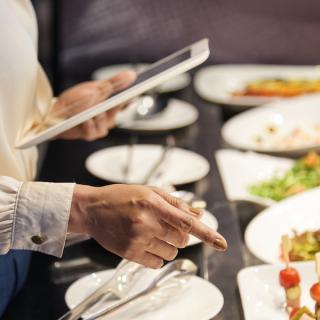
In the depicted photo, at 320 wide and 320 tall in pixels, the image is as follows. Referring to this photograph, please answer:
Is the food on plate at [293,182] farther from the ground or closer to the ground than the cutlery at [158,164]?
closer to the ground

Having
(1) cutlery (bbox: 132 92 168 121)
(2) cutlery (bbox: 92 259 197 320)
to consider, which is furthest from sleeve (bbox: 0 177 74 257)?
(1) cutlery (bbox: 132 92 168 121)

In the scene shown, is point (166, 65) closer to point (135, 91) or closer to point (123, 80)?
point (135, 91)

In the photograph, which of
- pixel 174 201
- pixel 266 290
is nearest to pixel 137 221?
pixel 174 201

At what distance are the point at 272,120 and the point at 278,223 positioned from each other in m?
1.07

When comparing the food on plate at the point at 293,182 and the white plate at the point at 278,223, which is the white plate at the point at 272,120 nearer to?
the food on plate at the point at 293,182

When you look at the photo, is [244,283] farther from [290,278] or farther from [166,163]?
[166,163]

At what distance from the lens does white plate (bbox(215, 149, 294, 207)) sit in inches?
83.3

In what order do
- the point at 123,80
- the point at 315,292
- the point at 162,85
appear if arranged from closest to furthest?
1. the point at 315,292
2. the point at 123,80
3. the point at 162,85

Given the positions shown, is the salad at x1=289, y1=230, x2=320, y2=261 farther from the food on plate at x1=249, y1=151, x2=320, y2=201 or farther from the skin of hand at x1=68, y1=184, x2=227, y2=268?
the skin of hand at x1=68, y1=184, x2=227, y2=268

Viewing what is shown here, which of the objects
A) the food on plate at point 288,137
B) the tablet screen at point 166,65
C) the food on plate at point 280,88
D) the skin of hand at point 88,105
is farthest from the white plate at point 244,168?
the food on plate at point 280,88

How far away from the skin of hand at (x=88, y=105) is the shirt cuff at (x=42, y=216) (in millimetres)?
612

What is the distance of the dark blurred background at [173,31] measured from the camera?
349 centimetres

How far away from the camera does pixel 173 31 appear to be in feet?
11.6

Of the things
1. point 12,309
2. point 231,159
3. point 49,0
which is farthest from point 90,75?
point 12,309
